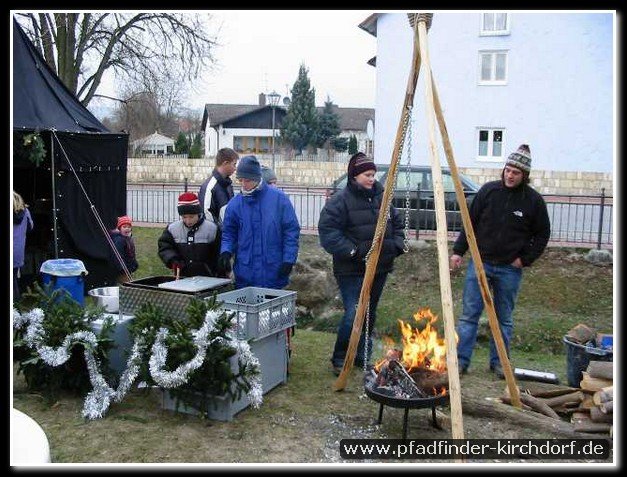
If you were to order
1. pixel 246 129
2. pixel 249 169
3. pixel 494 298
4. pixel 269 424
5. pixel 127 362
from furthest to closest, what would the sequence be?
pixel 246 129 < pixel 494 298 < pixel 249 169 < pixel 127 362 < pixel 269 424

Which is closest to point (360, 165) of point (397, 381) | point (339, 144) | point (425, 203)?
point (397, 381)

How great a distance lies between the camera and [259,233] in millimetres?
5273

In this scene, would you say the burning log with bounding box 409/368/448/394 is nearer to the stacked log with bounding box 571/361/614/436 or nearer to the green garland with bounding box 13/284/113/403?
the stacked log with bounding box 571/361/614/436

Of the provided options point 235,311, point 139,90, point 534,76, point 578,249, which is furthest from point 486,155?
point 235,311

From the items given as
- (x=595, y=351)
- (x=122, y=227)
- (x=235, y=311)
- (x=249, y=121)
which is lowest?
(x=595, y=351)

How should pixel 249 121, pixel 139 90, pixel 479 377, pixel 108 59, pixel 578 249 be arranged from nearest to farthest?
pixel 479 377
pixel 578 249
pixel 108 59
pixel 139 90
pixel 249 121

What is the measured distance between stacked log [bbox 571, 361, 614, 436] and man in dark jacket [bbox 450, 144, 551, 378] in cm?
93

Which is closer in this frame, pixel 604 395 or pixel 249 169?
pixel 604 395

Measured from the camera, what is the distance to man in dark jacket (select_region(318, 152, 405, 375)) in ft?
17.1

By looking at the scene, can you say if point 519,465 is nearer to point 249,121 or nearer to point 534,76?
point 534,76

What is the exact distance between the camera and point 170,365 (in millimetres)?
4301

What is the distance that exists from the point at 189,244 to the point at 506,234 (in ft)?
9.11

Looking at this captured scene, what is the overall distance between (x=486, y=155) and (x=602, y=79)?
4907mm

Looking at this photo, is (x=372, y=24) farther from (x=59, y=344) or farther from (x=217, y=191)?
(x=59, y=344)
